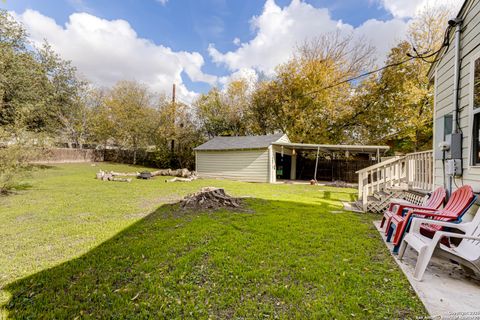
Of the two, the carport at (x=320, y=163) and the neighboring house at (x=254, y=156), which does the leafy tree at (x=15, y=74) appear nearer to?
the neighboring house at (x=254, y=156)

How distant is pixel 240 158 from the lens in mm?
14438

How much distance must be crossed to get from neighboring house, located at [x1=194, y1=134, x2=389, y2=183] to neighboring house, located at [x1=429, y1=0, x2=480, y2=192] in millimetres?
7922

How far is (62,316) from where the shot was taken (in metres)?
1.97

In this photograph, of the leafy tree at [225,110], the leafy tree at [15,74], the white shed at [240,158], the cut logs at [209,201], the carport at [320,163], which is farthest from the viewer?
the leafy tree at [225,110]

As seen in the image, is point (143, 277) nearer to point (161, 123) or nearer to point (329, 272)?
point (329, 272)

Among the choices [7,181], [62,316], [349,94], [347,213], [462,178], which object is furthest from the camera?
[349,94]

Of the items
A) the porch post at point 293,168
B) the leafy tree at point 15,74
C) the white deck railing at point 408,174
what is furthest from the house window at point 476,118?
the leafy tree at point 15,74

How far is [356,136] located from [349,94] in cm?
333

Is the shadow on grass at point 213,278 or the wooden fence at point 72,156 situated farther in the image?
the wooden fence at point 72,156

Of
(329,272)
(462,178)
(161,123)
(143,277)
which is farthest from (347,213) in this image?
(161,123)

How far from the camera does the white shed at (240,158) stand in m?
13.4

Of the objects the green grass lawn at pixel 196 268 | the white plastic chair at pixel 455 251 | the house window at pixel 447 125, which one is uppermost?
the house window at pixel 447 125

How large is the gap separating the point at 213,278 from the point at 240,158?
1192 cm

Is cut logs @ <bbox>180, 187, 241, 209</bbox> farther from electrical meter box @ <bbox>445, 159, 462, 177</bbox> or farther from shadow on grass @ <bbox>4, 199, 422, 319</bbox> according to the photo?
electrical meter box @ <bbox>445, 159, 462, 177</bbox>
